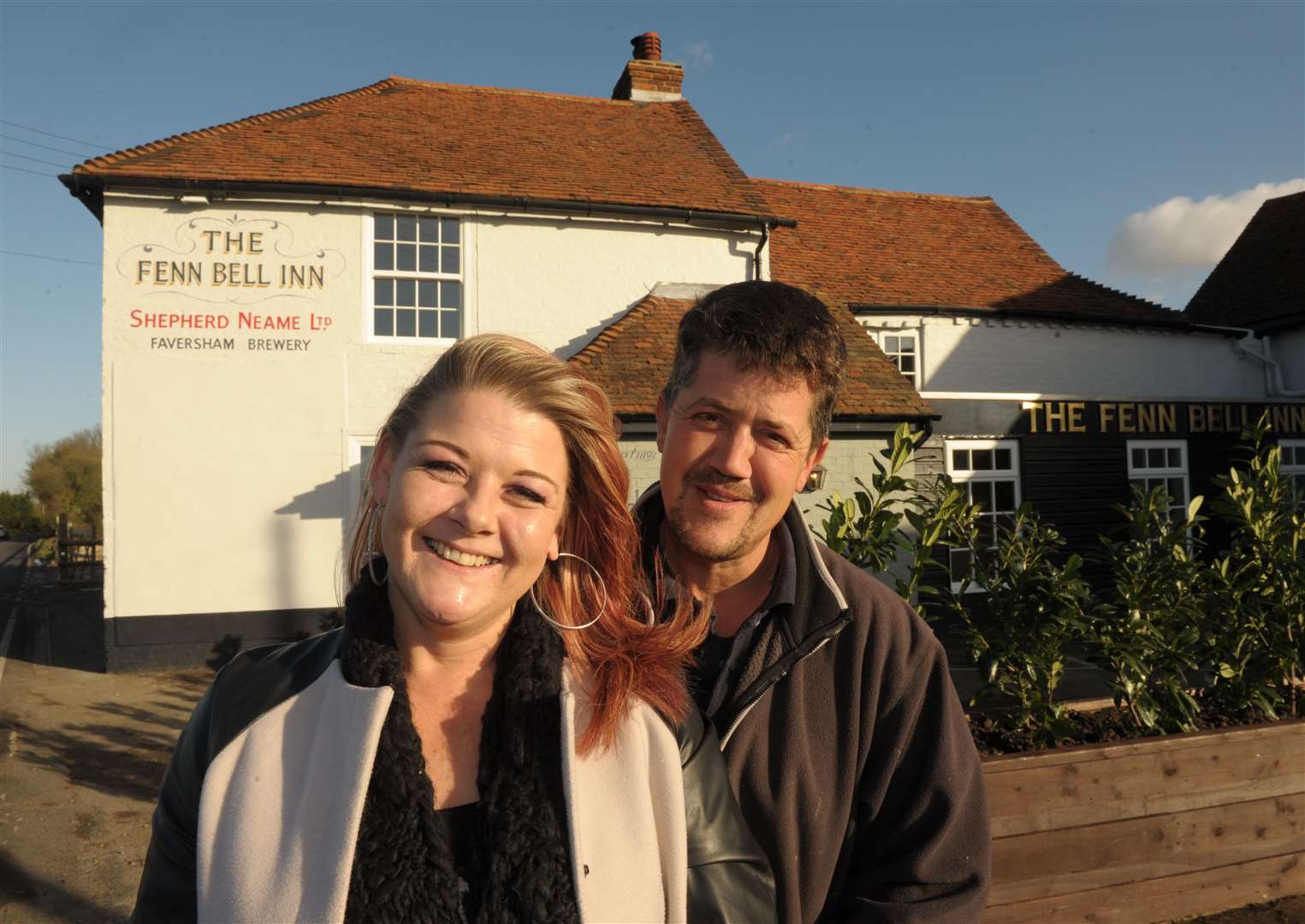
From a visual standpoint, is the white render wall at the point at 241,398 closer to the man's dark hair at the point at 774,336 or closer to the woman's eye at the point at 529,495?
the man's dark hair at the point at 774,336

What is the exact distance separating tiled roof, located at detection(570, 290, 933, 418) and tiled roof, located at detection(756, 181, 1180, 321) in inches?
128

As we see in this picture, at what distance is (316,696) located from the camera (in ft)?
5.45

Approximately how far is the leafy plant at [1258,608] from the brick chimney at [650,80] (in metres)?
13.9

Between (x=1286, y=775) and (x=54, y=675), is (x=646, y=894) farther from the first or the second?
(x=54, y=675)

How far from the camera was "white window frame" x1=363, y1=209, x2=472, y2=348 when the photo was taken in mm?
12031

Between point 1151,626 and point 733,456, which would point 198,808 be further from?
point 1151,626

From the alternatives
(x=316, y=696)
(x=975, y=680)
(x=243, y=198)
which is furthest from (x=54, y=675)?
(x=316, y=696)

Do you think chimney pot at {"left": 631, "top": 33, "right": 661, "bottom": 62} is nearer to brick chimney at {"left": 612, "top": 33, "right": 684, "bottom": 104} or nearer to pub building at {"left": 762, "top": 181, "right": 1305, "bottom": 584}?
brick chimney at {"left": 612, "top": 33, "right": 684, "bottom": 104}

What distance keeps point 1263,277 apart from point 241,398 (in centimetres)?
2259

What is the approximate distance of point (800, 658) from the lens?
196 cm

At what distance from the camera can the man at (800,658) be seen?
1848 mm

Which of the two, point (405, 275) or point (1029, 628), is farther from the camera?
point (405, 275)

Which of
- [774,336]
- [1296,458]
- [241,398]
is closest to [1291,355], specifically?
[1296,458]

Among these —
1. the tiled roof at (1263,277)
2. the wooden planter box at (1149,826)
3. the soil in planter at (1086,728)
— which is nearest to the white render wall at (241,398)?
the soil in planter at (1086,728)
